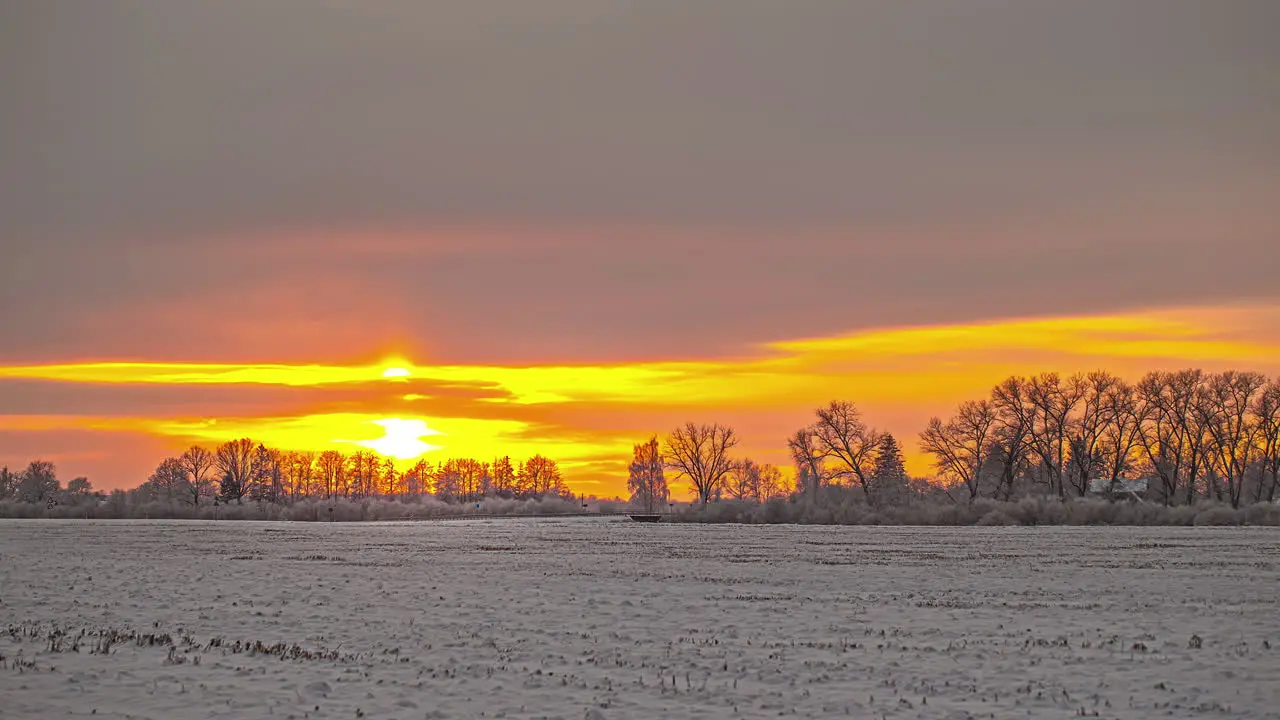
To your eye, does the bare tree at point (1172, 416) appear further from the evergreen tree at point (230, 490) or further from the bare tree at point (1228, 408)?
the evergreen tree at point (230, 490)

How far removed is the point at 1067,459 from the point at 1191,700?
122 metres

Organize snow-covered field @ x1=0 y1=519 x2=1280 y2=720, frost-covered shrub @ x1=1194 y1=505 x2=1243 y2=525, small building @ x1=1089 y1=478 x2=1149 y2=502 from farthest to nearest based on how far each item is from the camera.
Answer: small building @ x1=1089 y1=478 x2=1149 y2=502 → frost-covered shrub @ x1=1194 y1=505 x2=1243 y2=525 → snow-covered field @ x1=0 y1=519 x2=1280 y2=720

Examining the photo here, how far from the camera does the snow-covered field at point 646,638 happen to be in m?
16.1

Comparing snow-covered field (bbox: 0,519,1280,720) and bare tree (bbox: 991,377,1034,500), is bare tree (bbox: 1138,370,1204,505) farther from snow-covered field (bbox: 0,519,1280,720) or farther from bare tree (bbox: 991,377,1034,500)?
snow-covered field (bbox: 0,519,1280,720)

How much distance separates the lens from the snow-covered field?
1609cm

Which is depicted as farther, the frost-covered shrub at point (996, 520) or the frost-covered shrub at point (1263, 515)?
the frost-covered shrub at point (996, 520)

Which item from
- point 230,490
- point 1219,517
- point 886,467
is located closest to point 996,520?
point 1219,517

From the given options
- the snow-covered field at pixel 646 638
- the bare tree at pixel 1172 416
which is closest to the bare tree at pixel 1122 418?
the bare tree at pixel 1172 416

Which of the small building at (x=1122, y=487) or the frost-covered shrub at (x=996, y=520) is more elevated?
the small building at (x=1122, y=487)

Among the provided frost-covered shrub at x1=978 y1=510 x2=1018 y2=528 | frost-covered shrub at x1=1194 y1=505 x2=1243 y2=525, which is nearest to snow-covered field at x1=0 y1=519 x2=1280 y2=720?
frost-covered shrub at x1=1194 y1=505 x2=1243 y2=525

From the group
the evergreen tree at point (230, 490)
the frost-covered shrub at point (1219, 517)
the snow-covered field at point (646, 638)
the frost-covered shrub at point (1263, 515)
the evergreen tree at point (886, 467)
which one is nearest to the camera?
the snow-covered field at point (646, 638)

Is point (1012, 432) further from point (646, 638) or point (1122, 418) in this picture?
point (646, 638)

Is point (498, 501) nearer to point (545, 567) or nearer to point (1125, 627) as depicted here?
point (545, 567)

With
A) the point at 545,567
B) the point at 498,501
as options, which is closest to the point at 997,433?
the point at 498,501
